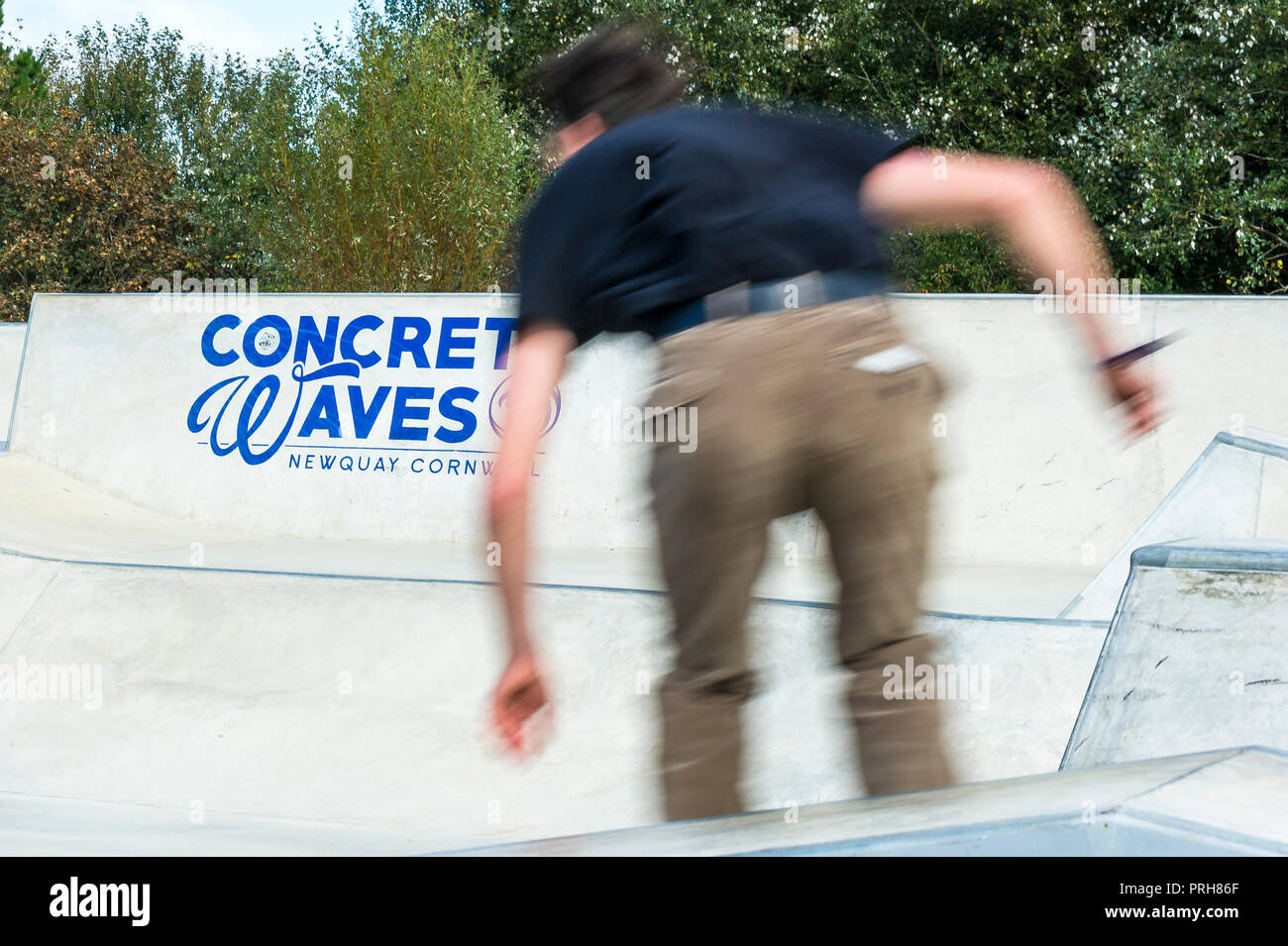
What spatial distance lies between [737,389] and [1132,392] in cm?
71

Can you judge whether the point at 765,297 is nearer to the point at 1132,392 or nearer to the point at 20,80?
the point at 1132,392

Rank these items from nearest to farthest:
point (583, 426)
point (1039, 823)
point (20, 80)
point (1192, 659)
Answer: point (1039, 823) → point (1192, 659) → point (583, 426) → point (20, 80)

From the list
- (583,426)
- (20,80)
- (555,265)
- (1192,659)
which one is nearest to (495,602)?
(583,426)

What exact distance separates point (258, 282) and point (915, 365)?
88.7 ft

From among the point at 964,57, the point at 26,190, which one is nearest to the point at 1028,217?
the point at 964,57

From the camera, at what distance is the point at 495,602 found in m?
6.06

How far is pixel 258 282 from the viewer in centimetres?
2708

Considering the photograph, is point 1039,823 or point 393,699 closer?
point 1039,823

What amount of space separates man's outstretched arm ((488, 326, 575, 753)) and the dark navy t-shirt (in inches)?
2.3

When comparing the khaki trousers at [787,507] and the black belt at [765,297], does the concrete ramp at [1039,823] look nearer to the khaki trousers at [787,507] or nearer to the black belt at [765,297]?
the khaki trousers at [787,507]

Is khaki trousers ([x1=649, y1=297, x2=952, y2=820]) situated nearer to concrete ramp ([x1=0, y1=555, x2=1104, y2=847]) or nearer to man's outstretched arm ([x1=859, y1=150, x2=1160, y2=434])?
man's outstretched arm ([x1=859, y1=150, x2=1160, y2=434])

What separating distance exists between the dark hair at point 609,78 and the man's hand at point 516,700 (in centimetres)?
96

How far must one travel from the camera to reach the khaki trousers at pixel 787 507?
1.93 meters

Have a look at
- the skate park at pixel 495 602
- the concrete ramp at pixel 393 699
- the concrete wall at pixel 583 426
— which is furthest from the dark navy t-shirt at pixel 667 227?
the concrete wall at pixel 583 426
